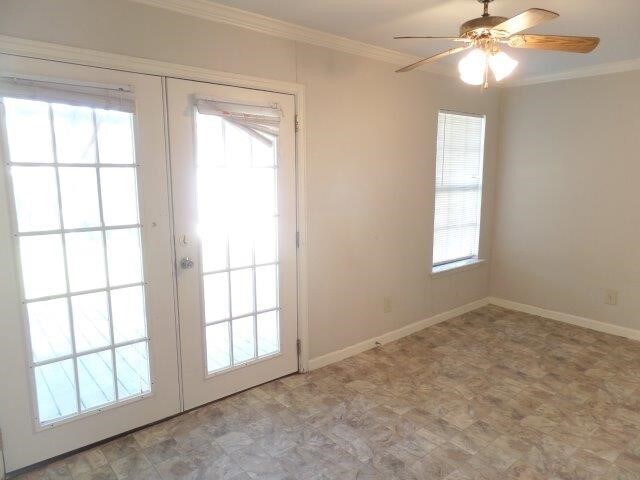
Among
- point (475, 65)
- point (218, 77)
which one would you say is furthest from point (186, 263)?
point (475, 65)

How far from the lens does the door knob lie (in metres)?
2.54

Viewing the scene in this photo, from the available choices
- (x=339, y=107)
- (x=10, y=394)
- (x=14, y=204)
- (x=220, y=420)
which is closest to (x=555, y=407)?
(x=220, y=420)

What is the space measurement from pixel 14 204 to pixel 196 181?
2.96ft

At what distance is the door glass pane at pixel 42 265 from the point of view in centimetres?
205

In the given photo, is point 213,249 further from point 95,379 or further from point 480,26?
point 480,26

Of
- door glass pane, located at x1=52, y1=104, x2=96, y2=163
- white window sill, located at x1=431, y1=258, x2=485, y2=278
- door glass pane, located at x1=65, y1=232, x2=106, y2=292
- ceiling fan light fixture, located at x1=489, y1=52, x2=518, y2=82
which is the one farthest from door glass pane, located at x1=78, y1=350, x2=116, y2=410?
white window sill, located at x1=431, y1=258, x2=485, y2=278

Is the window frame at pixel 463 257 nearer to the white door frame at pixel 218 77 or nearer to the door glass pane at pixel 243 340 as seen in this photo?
the white door frame at pixel 218 77

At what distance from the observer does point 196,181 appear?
253 cm

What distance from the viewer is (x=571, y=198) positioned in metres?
4.11

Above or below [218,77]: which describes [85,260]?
below

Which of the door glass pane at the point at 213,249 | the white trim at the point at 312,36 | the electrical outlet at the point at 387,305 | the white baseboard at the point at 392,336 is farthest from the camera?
the electrical outlet at the point at 387,305

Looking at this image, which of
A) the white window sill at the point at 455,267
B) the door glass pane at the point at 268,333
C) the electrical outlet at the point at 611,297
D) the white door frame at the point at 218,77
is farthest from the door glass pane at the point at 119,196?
the electrical outlet at the point at 611,297

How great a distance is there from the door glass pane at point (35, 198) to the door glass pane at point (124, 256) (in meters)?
0.28

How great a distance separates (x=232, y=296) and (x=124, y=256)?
0.74 m
